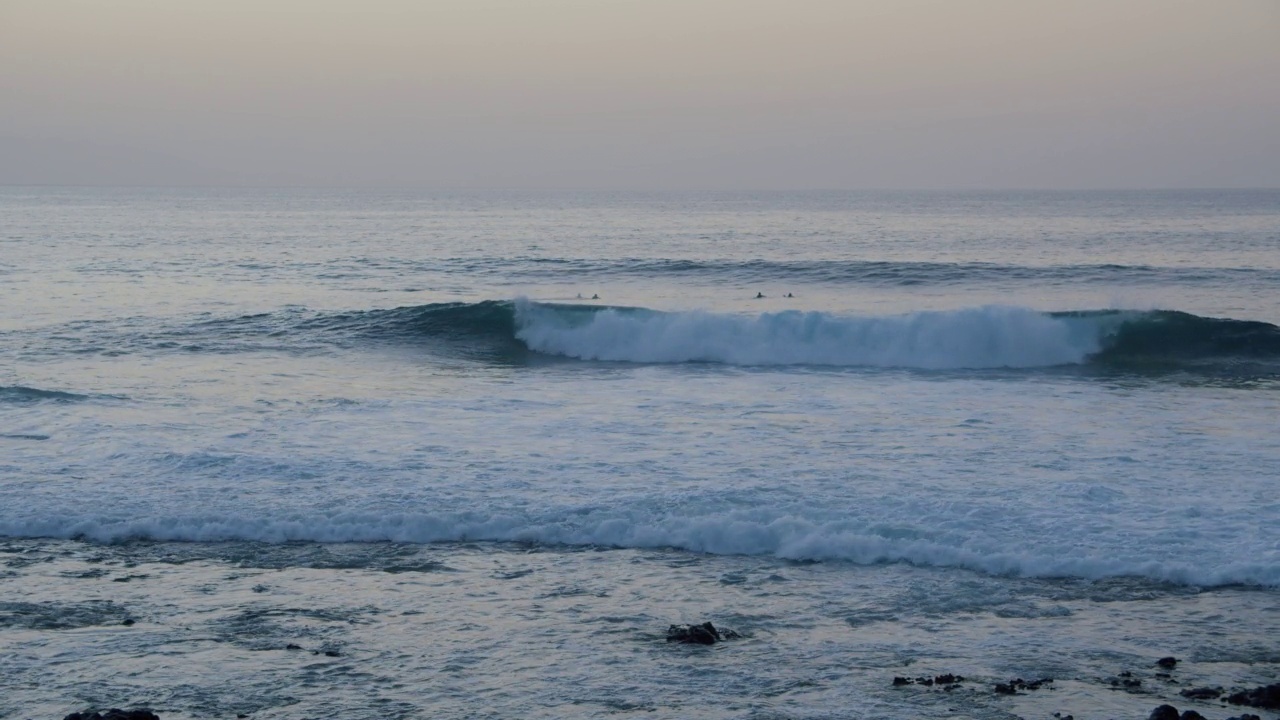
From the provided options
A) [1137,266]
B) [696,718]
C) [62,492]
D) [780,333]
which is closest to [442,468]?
[62,492]

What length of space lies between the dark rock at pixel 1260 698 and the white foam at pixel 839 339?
47.2ft

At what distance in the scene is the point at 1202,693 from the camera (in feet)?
20.5

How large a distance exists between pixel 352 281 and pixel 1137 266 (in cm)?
2447

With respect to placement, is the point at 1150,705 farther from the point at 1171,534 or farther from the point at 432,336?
the point at 432,336

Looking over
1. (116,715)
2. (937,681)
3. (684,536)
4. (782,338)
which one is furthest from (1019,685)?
(782,338)

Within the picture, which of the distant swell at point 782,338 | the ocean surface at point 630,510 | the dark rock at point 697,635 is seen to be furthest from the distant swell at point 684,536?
the distant swell at point 782,338

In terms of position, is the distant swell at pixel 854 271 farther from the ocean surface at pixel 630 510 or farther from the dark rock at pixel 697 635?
the dark rock at pixel 697 635

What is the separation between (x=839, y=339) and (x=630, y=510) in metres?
13.1

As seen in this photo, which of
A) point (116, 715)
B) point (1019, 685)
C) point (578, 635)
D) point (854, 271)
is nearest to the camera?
point (116, 715)

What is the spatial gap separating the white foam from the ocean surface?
0.25ft

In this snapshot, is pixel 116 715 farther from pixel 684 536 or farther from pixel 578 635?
pixel 684 536

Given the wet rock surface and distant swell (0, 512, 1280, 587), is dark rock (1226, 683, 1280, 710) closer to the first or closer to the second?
the wet rock surface

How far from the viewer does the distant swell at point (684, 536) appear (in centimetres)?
863

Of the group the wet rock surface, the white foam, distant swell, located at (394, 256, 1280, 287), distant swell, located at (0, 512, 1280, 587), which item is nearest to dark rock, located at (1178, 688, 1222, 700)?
the wet rock surface
